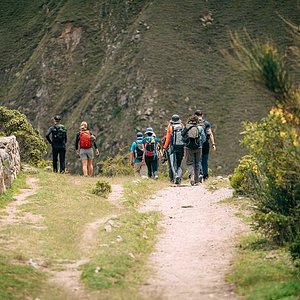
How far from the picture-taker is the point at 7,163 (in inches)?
892

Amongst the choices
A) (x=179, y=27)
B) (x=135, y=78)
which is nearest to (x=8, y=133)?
(x=135, y=78)

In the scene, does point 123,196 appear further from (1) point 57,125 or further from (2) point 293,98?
(2) point 293,98

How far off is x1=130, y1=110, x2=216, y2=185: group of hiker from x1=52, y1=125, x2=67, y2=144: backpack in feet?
9.05

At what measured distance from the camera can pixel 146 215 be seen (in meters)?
18.8

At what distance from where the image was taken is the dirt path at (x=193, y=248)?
11.8m

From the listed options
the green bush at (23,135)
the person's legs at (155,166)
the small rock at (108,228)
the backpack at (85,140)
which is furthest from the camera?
the green bush at (23,135)

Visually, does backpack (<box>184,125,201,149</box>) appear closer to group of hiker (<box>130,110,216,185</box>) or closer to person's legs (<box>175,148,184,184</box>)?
group of hiker (<box>130,110,216,185</box>)

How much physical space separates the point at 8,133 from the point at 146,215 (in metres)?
18.3

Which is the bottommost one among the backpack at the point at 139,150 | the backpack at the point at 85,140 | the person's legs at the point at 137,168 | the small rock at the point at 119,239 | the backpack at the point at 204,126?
the person's legs at the point at 137,168

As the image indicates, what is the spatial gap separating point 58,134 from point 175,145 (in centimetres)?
458

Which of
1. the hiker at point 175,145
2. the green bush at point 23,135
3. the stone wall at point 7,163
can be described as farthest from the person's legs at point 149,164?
the green bush at point 23,135

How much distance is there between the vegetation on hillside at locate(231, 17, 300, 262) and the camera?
431 inches

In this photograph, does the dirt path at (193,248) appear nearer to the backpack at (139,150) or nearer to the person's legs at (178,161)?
the person's legs at (178,161)

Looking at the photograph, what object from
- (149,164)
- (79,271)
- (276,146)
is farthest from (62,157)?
(276,146)
